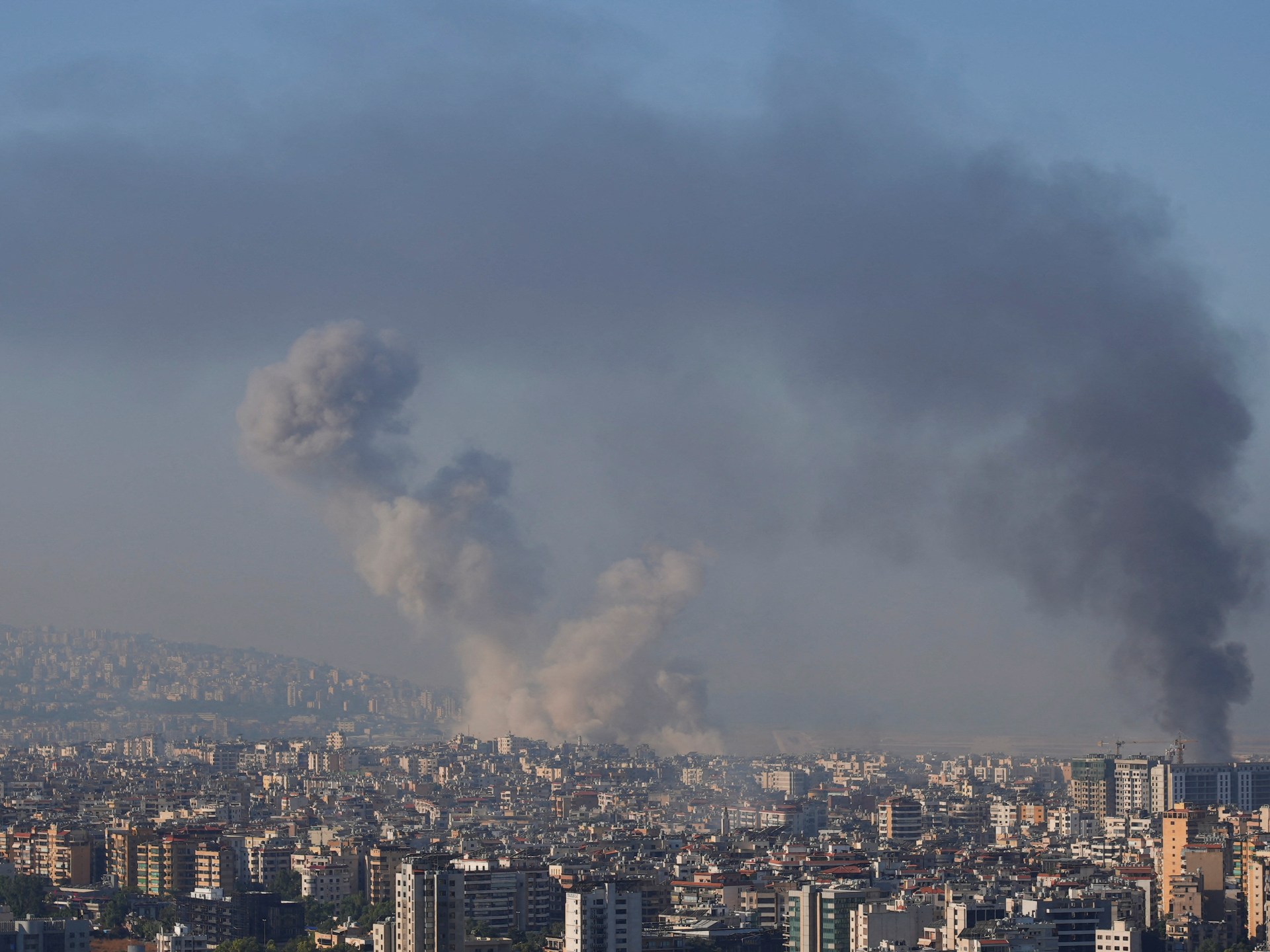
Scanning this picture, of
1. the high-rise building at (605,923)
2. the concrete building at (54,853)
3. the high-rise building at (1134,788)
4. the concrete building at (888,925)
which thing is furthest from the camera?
the high-rise building at (1134,788)

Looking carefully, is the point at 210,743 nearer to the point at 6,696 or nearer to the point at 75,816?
the point at 6,696

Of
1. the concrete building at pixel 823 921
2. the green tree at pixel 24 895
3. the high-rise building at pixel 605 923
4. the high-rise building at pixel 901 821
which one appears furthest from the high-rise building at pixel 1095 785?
the high-rise building at pixel 605 923

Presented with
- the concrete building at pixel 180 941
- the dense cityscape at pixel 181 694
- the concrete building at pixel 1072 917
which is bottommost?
the concrete building at pixel 180 941

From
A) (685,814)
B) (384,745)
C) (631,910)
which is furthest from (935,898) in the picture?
(384,745)

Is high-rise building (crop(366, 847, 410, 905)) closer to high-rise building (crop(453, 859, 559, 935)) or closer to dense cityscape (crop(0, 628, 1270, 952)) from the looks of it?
dense cityscape (crop(0, 628, 1270, 952))

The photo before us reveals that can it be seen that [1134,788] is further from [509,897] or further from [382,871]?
[509,897]

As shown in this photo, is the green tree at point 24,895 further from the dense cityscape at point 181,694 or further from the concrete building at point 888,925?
the dense cityscape at point 181,694

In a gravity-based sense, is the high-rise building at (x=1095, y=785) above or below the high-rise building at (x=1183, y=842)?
above

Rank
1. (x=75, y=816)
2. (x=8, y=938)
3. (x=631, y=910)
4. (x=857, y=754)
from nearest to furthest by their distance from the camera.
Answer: (x=631, y=910), (x=8, y=938), (x=75, y=816), (x=857, y=754)
